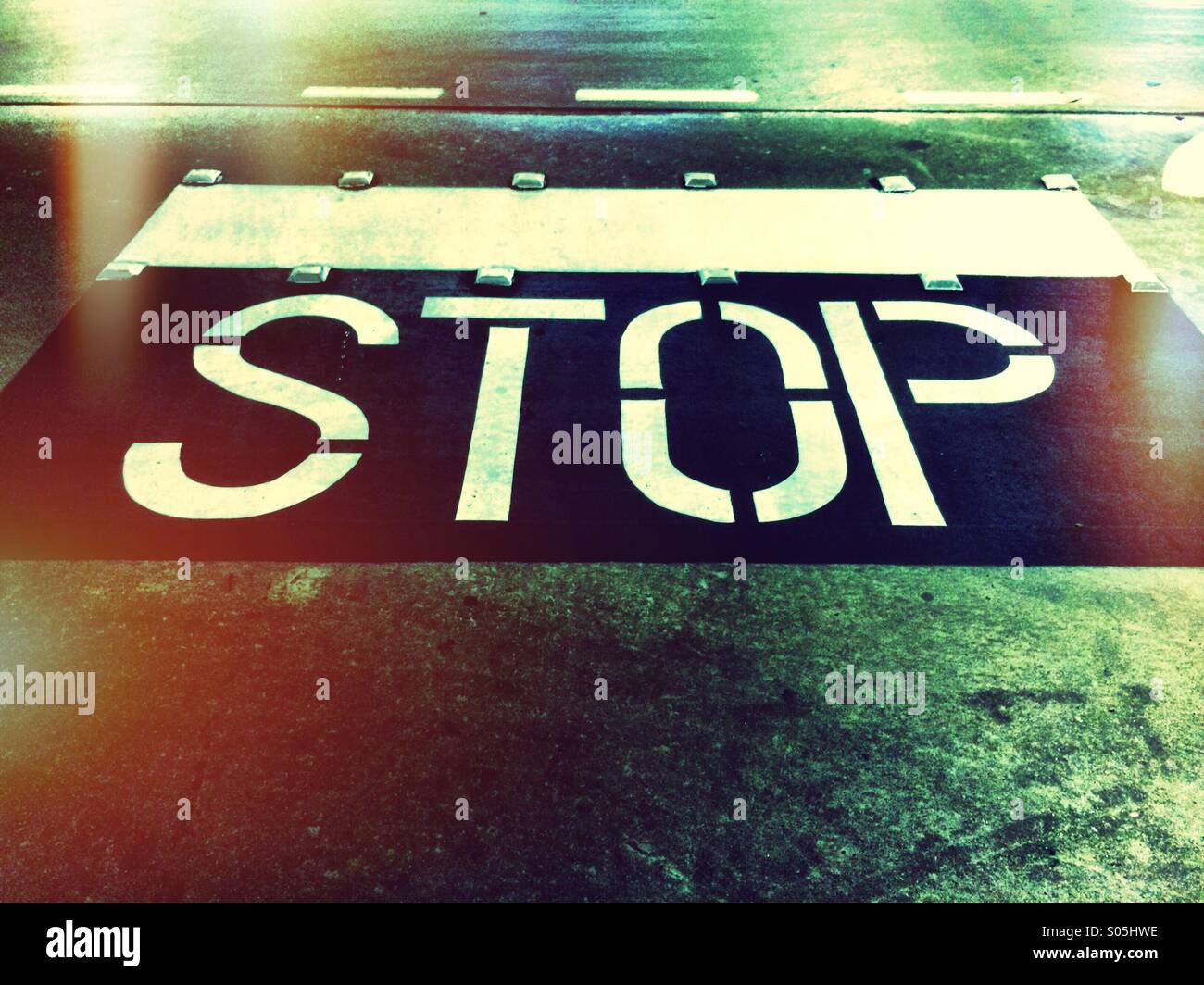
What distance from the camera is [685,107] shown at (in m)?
8.59

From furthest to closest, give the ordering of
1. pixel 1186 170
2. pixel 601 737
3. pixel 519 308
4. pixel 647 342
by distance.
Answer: pixel 1186 170 < pixel 519 308 < pixel 647 342 < pixel 601 737

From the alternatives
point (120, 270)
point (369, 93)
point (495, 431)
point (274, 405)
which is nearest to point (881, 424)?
point (495, 431)

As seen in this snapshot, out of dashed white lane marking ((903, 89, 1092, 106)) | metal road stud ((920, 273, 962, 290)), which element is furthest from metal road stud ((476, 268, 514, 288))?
dashed white lane marking ((903, 89, 1092, 106))

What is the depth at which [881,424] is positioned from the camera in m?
5.14

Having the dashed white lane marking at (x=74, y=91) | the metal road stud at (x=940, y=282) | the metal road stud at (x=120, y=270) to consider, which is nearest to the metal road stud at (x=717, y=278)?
the metal road stud at (x=940, y=282)

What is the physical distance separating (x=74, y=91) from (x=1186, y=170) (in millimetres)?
8272

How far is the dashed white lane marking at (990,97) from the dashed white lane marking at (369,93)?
3.79 meters

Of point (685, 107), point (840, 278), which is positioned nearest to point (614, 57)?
point (685, 107)

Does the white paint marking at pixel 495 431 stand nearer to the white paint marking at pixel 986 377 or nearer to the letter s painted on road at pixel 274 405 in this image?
the letter s painted on road at pixel 274 405

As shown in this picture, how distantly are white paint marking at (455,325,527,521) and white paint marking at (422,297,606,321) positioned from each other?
0.59 feet

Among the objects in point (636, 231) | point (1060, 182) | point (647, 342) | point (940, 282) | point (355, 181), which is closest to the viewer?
point (647, 342)

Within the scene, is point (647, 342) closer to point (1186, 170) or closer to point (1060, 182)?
point (1060, 182)

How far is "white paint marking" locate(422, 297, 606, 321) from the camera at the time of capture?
5.97 meters

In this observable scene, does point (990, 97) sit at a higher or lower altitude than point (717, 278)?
higher
